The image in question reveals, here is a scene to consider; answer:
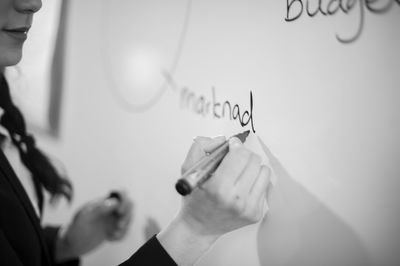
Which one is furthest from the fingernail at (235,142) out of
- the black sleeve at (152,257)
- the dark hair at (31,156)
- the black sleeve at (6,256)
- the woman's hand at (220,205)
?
the dark hair at (31,156)

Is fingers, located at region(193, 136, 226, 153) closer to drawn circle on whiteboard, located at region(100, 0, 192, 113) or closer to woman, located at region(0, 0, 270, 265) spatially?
woman, located at region(0, 0, 270, 265)

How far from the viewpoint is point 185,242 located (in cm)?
30

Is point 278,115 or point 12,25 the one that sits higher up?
point 12,25

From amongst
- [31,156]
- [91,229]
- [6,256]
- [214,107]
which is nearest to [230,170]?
[214,107]

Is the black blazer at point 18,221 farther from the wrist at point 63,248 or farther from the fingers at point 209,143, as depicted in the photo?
the fingers at point 209,143

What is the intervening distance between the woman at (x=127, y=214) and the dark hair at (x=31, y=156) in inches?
1.5

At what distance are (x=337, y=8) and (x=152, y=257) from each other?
287mm

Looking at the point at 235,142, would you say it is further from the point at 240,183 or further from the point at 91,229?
the point at 91,229

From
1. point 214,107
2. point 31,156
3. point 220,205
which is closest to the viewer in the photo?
point 220,205

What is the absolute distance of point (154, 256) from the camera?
289 millimetres

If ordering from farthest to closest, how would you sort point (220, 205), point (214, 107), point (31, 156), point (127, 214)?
point (31, 156), point (127, 214), point (214, 107), point (220, 205)

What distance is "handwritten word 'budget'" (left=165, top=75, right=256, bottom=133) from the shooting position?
354mm

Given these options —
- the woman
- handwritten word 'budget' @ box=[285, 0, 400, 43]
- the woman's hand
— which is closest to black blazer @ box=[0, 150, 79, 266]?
the woman

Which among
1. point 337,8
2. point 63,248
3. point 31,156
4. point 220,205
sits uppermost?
point 337,8
